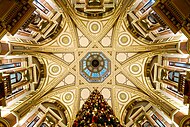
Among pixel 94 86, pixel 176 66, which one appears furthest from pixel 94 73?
pixel 176 66

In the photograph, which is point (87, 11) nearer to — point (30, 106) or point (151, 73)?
point (151, 73)

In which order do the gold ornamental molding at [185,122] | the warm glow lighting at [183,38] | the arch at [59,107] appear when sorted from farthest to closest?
the arch at [59,107] → the warm glow lighting at [183,38] → the gold ornamental molding at [185,122]

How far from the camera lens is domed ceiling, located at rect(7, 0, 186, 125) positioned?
19.0m

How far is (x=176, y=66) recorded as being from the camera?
14289mm

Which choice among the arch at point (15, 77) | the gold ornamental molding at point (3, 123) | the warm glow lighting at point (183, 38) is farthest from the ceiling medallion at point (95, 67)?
the gold ornamental molding at point (3, 123)

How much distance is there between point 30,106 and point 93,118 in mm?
8809

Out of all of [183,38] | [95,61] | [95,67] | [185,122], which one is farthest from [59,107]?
[183,38]

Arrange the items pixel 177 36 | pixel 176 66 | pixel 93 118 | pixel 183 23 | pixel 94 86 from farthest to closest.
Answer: pixel 94 86, pixel 176 66, pixel 177 36, pixel 183 23, pixel 93 118

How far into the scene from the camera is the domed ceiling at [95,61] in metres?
19.0

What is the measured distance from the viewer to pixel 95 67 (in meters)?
22.5

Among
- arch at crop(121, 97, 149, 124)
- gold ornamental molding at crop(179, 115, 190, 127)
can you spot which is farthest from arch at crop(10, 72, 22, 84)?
gold ornamental molding at crop(179, 115, 190, 127)

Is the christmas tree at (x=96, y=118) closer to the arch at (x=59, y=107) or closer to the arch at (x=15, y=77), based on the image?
the arch at (x=15, y=77)

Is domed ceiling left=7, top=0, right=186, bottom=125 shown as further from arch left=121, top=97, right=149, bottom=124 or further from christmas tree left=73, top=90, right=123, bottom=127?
christmas tree left=73, top=90, right=123, bottom=127

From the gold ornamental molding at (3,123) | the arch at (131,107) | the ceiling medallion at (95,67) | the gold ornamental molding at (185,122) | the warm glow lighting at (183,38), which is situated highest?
the gold ornamental molding at (3,123)
